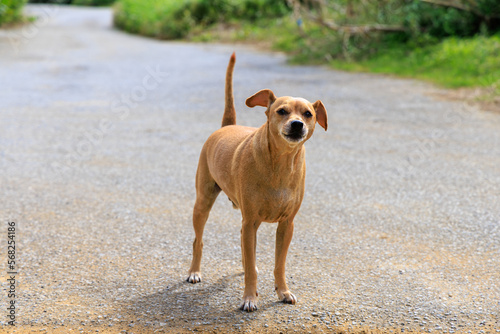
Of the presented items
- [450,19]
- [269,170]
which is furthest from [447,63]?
[269,170]

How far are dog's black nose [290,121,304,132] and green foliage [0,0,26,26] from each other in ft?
63.5

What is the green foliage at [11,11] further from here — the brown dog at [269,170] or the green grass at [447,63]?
the brown dog at [269,170]

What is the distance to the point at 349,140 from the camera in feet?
24.7

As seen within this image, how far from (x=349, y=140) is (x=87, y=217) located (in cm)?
379

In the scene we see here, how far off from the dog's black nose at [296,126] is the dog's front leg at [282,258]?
2.26 feet

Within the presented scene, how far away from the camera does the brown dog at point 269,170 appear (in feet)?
9.98

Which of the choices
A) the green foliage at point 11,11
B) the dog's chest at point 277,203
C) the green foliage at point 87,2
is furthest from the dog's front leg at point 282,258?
the green foliage at point 87,2

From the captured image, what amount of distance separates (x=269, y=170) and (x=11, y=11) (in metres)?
21.4

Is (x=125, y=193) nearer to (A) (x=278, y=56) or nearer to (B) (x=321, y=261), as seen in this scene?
(B) (x=321, y=261)

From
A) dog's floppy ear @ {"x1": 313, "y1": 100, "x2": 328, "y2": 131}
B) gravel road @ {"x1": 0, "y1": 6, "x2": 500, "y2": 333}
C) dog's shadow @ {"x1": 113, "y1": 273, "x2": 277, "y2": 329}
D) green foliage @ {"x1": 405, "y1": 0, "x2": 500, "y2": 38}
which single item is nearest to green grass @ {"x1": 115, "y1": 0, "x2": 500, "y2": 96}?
green foliage @ {"x1": 405, "y1": 0, "x2": 500, "y2": 38}

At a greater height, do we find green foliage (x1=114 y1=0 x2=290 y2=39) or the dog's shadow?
green foliage (x1=114 y1=0 x2=290 y2=39)

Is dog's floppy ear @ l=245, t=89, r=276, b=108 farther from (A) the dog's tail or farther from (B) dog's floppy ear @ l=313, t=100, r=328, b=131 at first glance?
(A) the dog's tail

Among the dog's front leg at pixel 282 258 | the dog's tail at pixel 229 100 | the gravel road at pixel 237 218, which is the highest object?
the dog's tail at pixel 229 100

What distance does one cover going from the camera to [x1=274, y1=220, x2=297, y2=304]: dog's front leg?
11.2ft
